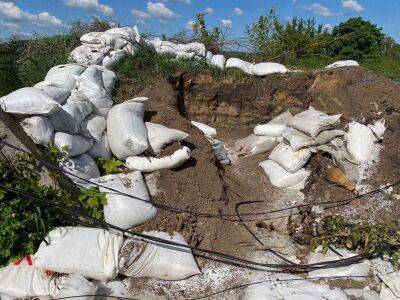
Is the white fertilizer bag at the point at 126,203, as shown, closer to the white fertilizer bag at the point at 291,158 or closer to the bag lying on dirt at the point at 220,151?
the bag lying on dirt at the point at 220,151

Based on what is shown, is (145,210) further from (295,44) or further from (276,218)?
(295,44)

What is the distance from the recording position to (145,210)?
3.41 meters

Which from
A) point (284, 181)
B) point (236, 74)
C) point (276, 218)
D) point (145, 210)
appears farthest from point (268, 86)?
point (145, 210)

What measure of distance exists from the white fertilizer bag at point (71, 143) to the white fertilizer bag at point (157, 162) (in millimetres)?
441

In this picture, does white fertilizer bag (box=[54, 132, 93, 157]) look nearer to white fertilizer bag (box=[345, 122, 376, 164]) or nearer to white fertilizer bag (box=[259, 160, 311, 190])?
white fertilizer bag (box=[259, 160, 311, 190])

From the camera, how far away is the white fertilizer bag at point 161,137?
387cm

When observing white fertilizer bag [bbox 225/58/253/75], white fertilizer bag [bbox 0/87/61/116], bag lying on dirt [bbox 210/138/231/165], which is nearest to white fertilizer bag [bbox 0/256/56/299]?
white fertilizer bag [bbox 0/87/61/116]

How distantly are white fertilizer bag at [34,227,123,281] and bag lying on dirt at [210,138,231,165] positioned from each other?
6.61ft

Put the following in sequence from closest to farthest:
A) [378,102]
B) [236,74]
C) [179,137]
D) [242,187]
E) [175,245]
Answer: [175,245]
[179,137]
[242,187]
[378,102]
[236,74]

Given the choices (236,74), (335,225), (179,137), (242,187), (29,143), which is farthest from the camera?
(236,74)

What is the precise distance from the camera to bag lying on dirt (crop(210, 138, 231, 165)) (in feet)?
15.6

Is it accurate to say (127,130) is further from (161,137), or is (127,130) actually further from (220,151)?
(220,151)

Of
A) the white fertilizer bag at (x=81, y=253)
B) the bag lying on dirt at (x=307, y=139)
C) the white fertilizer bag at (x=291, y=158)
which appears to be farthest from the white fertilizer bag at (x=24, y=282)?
the bag lying on dirt at (x=307, y=139)

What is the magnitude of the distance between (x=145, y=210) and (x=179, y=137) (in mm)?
894
